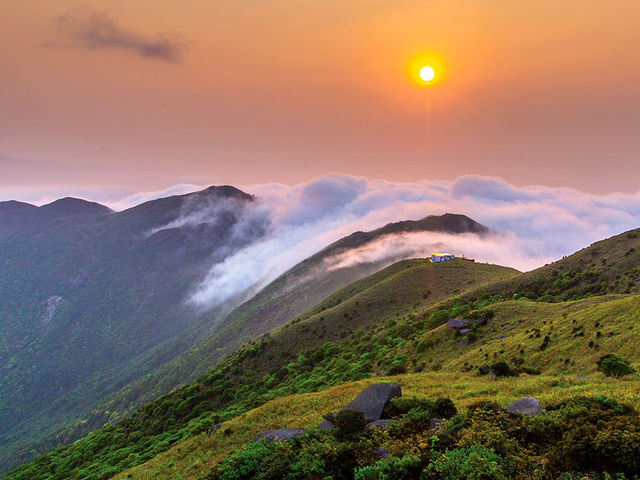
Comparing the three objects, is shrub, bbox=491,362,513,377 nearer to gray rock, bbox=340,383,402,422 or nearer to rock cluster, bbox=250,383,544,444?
rock cluster, bbox=250,383,544,444

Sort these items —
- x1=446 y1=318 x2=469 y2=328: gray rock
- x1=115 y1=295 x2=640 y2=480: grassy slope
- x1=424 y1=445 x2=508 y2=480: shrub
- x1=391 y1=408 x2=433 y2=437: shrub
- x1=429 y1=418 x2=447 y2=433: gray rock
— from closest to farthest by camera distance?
x1=424 y1=445 x2=508 y2=480: shrub → x1=429 y1=418 x2=447 y2=433: gray rock → x1=391 y1=408 x2=433 y2=437: shrub → x1=115 y1=295 x2=640 y2=480: grassy slope → x1=446 y1=318 x2=469 y2=328: gray rock

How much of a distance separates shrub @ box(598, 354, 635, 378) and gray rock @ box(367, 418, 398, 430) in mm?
17111

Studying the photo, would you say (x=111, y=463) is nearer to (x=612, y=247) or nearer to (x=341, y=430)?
(x=341, y=430)

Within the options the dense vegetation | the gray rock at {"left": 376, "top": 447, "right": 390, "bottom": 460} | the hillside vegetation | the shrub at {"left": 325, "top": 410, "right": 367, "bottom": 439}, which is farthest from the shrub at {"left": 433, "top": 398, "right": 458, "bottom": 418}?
the gray rock at {"left": 376, "top": 447, "right": 390, "bottom": 460}

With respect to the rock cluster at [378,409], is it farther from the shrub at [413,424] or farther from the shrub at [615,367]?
the shrub at [615,367]

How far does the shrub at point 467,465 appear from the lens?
43.5ft

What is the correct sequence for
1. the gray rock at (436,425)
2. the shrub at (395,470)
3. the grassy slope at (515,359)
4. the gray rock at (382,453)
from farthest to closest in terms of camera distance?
the grassy slope at (515,359)
the gray rock at (436,425)
the gray rock at (382,453)
the shrub at (395,470)

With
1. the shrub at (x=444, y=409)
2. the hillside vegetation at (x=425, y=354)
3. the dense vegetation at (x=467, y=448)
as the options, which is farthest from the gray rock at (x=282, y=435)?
the shrub at (x=444, y=409)

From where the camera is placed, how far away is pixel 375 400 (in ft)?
81.3

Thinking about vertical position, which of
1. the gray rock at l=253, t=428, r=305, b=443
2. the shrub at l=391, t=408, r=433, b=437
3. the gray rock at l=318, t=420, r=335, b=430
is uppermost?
the shrub at l=391, t=408, r=433, b=437

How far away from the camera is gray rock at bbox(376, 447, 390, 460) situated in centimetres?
1758

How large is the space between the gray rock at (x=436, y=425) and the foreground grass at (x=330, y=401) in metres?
4.37

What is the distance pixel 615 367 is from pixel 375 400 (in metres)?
17.7

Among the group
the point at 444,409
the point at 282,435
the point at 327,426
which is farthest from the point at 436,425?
the point at 282,435
